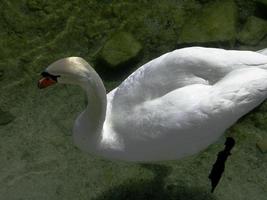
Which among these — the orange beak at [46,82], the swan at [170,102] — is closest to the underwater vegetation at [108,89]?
the swan at [170,102]

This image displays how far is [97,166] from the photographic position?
3.74 meters

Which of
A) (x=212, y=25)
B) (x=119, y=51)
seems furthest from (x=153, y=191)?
(x=212, y=25)

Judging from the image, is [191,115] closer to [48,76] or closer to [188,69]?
[188,69]

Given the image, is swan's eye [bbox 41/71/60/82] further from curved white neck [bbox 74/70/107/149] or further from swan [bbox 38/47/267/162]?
curved white neck [bbox 74/70/107/149]

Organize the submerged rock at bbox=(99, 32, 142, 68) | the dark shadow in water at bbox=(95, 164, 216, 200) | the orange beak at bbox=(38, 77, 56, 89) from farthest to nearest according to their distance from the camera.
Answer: the submerged rock at bbox=(99, 32, 142, 68), the dark shadow in water at bbox=(95, 164, 216, 200), the orange beak at bbox=(38, 77, 56, 89)

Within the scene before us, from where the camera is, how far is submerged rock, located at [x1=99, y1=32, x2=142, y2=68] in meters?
4.22

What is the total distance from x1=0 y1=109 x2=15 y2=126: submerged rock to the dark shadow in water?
1.09 metres

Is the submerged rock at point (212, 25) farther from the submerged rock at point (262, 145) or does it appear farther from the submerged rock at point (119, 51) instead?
the submerged rock at point (262, 145)

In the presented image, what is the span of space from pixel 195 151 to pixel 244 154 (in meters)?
0.96

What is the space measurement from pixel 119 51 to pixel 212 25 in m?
0.92

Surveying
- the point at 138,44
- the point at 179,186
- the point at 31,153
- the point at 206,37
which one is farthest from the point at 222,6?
the point at 31,153

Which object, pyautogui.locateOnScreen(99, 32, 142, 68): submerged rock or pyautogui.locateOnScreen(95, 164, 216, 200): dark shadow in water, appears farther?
pyautogui.locateOnScreen(99, 32, 142, 68): submerged rock

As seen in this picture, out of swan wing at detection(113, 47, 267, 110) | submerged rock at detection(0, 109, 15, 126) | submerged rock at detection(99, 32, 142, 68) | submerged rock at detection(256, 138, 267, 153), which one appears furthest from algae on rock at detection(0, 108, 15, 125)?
submerged rock at detection(256, 138, 267, 153)

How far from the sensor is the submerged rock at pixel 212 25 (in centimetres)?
428
